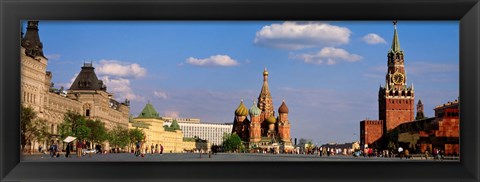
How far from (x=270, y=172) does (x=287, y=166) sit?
1.25 feet

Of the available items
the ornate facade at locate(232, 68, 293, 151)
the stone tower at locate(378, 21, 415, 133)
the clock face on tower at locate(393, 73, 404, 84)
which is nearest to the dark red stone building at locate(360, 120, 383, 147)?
the stone tower at locate(378, 21, 415, 133)

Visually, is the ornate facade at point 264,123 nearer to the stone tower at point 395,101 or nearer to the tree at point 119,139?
the stone tower at point 395,101

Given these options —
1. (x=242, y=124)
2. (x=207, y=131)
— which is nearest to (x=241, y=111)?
(x=242, y=124)

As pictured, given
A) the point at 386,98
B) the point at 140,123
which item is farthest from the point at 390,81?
the point at 140,123

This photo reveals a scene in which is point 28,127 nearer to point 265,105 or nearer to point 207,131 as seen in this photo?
point 265,105

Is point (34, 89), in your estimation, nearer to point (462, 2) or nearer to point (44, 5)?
point (44, 5)

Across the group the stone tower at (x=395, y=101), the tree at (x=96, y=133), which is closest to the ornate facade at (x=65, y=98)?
the tree at (x=96, y=133)

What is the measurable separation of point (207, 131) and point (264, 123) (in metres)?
12.2

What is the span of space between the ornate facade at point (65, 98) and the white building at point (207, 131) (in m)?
62.6

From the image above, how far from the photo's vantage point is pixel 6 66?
14.6m

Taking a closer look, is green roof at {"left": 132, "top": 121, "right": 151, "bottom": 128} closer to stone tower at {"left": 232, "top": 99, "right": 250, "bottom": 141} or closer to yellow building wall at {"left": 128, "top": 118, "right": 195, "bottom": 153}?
yellow building wall at {"left": 128, "top": 118, "right": 195, "bottom": 153}

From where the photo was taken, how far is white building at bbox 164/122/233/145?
453 ft

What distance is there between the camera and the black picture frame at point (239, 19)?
46.0 ft

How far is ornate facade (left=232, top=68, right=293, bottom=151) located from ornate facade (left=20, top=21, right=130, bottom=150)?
57.4m
